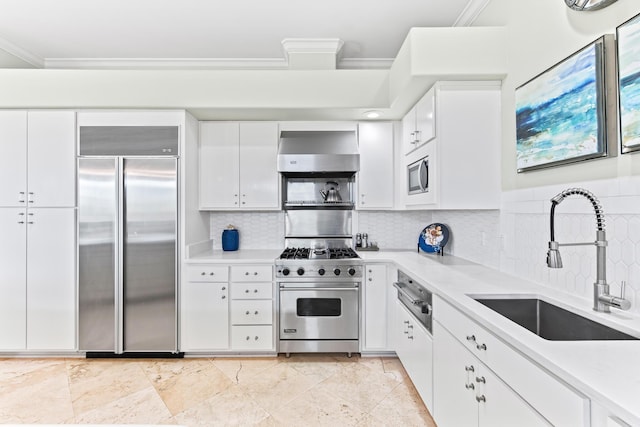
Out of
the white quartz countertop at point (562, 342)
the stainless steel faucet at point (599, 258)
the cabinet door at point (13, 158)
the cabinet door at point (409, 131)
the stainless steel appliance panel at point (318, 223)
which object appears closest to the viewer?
the white quartz countertop at point (562, 342)

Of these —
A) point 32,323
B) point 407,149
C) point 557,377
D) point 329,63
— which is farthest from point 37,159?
point 557,377

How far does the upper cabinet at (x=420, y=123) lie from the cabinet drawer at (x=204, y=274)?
2048 mm

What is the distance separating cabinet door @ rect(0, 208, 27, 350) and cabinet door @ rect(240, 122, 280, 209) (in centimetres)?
198

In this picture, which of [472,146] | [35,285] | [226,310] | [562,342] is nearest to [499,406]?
[562,342]

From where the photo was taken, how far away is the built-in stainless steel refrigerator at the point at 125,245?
3051mm

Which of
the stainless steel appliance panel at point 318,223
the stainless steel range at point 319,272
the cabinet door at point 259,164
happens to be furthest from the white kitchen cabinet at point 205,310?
the stainless steel appliance panel at point 318,223

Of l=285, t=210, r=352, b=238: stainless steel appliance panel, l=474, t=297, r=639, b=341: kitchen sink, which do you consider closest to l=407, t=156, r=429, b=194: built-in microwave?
l=285, t=210, r=352, b=238: stainless steel appliance panel

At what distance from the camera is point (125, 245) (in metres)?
3.05

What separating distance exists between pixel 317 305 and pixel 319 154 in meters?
1.40

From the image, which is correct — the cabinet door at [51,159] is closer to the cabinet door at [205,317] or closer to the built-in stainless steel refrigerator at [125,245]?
the built-in stainless steel refrigerator at [125,245]

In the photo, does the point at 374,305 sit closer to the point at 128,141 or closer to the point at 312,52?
the point at 312,52

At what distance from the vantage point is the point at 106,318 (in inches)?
120

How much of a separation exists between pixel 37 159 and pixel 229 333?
7.56 feet

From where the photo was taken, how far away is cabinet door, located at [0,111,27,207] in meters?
3.05
